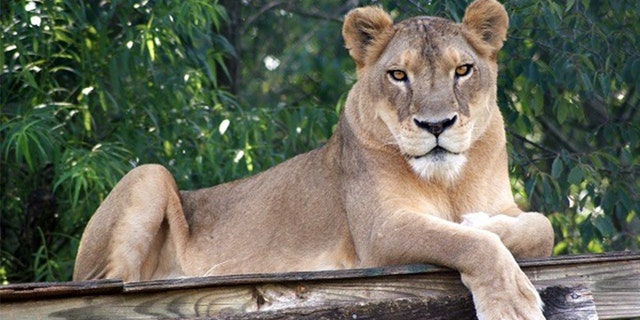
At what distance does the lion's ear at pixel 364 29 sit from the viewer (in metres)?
5.02

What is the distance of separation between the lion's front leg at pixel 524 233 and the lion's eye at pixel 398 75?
0.62m

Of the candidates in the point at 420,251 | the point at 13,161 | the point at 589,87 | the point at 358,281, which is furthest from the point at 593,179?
the point at 13,161

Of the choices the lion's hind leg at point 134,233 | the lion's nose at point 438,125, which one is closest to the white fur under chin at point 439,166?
the lion's nose at point 438,125

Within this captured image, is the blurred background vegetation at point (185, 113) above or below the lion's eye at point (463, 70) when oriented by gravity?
below

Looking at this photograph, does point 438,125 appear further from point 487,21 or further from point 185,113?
point 185,113

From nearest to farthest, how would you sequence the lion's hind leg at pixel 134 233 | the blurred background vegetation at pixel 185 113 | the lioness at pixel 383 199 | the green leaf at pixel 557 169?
the lioness at pixel 383 199, the lion's hind leg at pixel 134 233, the green leaf at pixel 557 169, the blurred background vegetation at pixel 185 113

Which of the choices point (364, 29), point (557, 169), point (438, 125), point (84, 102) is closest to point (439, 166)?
point (438, 125)

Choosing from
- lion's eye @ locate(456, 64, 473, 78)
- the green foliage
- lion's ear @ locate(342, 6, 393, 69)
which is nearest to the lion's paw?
lion's eye @ locate(456, 64, 473, 78)

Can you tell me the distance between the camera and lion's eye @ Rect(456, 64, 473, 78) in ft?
15.3

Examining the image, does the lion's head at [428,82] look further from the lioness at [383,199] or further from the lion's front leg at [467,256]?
the lion's front leg at [467,256]

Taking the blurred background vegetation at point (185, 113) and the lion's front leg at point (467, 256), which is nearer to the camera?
the lion's front leg at point (467, 256)

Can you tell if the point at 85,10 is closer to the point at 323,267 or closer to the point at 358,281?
the point at 323,267

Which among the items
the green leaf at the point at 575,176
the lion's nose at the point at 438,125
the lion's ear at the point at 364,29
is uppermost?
the lion's ear at the point at 364,29

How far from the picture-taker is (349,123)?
16.9ft
